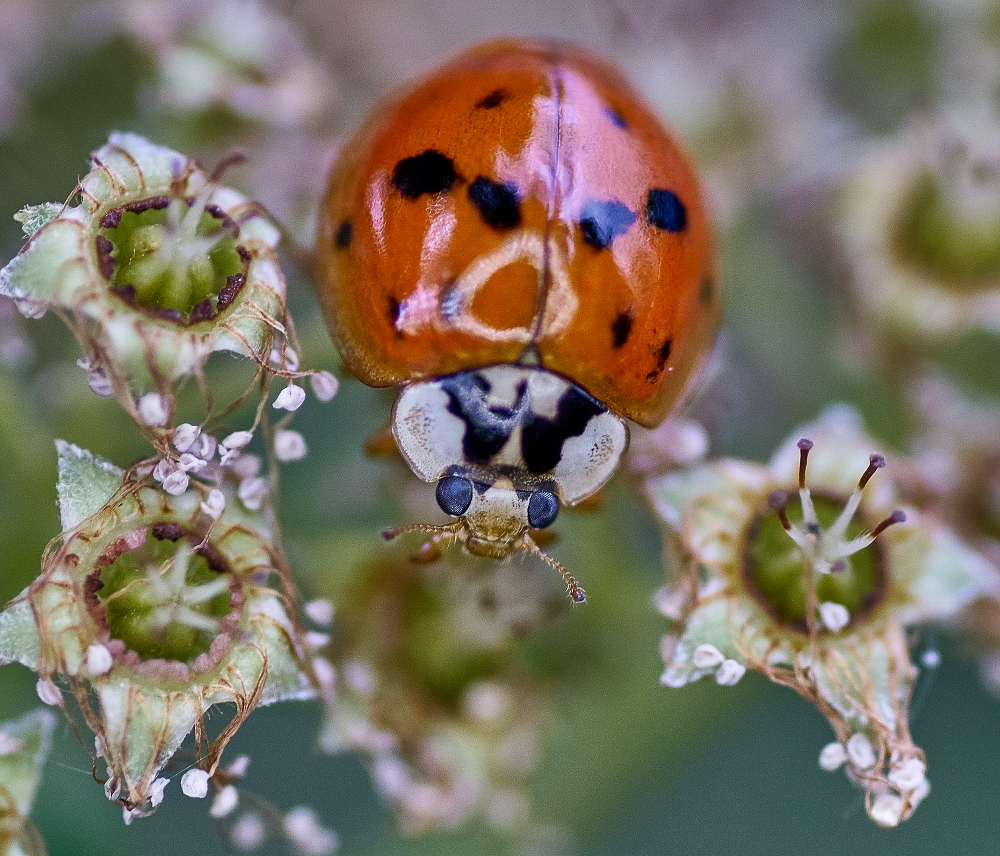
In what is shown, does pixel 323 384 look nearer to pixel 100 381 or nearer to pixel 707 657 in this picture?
pixel 100 381

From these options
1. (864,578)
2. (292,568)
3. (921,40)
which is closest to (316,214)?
(292,568)

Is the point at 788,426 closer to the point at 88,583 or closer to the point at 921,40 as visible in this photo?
the point at 921,40

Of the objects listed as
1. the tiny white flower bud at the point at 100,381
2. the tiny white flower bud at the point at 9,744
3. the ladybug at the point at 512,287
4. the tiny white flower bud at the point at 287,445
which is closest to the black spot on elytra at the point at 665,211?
the ladybug at the point at 512,287

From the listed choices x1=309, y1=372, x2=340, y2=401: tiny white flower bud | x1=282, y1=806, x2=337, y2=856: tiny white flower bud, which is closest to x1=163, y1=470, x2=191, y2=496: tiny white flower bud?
x1=309, y1=372, x2=340, y2=401: tiny white flower bud

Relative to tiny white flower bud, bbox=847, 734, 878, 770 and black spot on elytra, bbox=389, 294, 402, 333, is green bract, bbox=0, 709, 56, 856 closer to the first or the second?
black spot on elytra, bbox=389, 294, 402, 333

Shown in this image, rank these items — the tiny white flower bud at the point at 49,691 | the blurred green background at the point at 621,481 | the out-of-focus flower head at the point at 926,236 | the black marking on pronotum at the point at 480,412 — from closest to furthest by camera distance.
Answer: the tiny white flower bud at the point at 49,691, the black marking on pronotum at the point at 480,412, the blurred green background at the point at 621,481, the out-of-focus flower head at the point at 926,236

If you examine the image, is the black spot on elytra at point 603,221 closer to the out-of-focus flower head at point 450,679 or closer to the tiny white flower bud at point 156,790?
the out-of-focus flower head at point 450,679

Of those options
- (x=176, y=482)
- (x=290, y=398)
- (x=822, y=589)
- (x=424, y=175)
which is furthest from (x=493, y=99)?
(x=822, y=589)

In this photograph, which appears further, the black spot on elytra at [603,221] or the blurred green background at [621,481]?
the blurred green background at [621,481]
